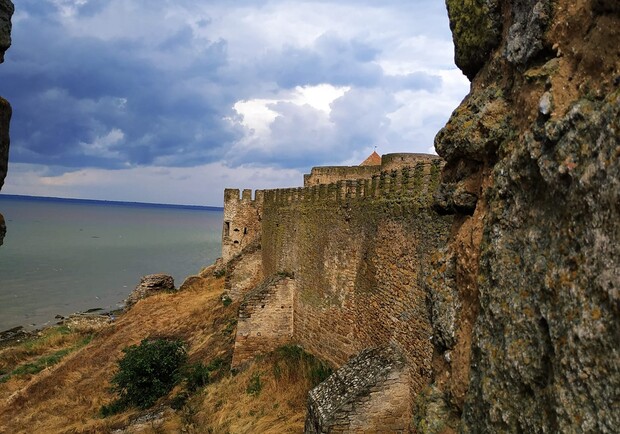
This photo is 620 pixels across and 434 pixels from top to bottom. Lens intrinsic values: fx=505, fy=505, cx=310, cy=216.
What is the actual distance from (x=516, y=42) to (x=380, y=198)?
8231 mm

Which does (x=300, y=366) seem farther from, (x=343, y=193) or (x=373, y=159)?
(x=373, y=159)

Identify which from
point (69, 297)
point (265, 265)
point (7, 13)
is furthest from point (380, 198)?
point (69, 297)

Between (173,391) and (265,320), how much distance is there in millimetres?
3529

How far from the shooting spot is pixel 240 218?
30.4 m

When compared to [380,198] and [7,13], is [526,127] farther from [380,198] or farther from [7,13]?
[380,198]

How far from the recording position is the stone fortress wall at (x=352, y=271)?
9.15 metres

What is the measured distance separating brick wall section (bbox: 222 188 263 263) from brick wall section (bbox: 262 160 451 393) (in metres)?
12.1

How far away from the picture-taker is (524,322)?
7.84ft

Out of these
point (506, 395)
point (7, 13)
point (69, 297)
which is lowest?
point (69, 297)

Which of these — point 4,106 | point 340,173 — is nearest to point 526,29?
point 4,106

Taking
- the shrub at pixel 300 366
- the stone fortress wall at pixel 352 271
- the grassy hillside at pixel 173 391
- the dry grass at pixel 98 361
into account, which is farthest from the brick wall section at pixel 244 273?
the shrub at pixel 300 366

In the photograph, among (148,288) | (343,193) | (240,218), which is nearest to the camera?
(343,193)

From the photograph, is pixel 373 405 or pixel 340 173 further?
pixel 340 173

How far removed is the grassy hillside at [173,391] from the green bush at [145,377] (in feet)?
1.57
